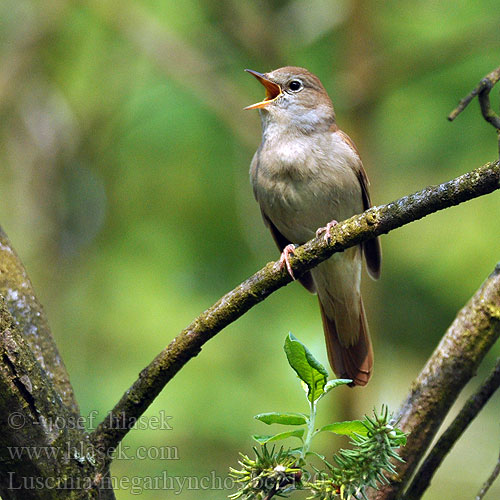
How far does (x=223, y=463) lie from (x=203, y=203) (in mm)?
2663

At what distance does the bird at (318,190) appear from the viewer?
4.50 metres

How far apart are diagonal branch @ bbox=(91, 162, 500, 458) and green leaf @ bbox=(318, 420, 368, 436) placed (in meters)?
0.74

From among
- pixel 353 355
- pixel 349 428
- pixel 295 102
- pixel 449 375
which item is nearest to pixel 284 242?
pixel 295 102

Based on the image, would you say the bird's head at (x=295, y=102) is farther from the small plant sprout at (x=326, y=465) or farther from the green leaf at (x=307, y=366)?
the small plant sprout at (x=326, y=465)

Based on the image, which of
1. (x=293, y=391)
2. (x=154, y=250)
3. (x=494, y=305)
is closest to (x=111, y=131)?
(x=154, y=250)

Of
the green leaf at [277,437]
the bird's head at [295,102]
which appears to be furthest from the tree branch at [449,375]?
the bird's head at [295,102]

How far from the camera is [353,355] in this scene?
14.9 ft

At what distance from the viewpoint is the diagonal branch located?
7.16 ft

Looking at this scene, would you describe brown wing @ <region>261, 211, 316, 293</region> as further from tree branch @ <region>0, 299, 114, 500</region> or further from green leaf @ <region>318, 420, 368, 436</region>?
green leaf @ <region>318, 420, 368, 436</region>

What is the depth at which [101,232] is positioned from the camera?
7656 millimetres

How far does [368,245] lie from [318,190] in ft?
2.14

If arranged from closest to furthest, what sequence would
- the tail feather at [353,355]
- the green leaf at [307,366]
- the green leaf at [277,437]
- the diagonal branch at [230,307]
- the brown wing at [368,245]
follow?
the green leaf at [277,437] → the green leaf at [307,366] → the diagonal branch at [230,307] → the tail feather at [353,355] → the brown wing at [368,245]

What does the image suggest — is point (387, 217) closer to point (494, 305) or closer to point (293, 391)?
point (494, 305)

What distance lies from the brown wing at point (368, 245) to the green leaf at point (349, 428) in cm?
316
